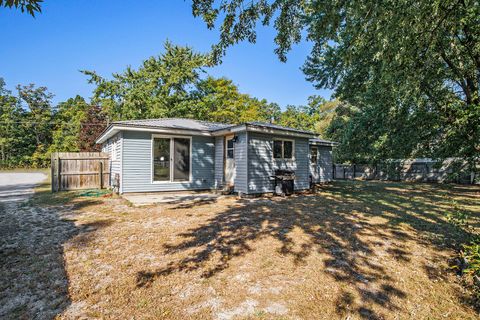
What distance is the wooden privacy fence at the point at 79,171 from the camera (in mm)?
9688

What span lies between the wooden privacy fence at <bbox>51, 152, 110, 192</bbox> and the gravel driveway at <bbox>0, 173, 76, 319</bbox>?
4511mm

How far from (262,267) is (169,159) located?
7.10 m

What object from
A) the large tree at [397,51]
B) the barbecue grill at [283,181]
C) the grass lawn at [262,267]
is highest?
the large tree at [397,51]

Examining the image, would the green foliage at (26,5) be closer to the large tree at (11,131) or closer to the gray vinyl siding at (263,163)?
the gray vinyl siding at (263,163)

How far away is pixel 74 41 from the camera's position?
12672 millimetres

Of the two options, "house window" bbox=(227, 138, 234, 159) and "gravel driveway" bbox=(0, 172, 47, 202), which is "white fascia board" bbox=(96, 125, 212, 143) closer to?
A: "house window" bbox=(227, 138, 234, 159)

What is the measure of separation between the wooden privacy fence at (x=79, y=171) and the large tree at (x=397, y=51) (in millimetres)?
8678

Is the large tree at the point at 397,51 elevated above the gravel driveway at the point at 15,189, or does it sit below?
above

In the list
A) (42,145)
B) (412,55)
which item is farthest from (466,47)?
(42,145)

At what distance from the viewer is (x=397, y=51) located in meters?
4.31

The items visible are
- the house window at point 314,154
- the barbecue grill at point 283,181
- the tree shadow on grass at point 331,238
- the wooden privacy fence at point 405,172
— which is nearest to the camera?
the tree shadow on grass at point 331,238

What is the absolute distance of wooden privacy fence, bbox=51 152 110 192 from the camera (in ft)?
31.8

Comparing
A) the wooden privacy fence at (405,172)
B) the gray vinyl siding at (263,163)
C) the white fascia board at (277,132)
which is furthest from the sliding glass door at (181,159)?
the wooden privacy fence at (405,172)

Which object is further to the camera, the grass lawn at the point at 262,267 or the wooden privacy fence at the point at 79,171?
the wooden privacy fence at the point at 79,171
